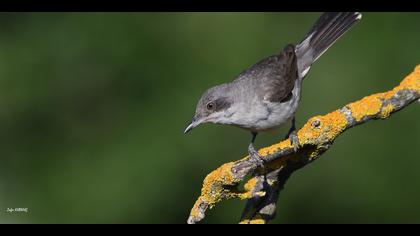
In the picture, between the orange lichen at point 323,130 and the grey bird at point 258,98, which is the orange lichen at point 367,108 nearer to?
the orange lichen at point 323,130

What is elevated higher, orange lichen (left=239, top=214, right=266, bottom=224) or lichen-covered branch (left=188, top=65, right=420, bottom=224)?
lichen-covered branch (left=188, top=65, right=420, bottom=224)

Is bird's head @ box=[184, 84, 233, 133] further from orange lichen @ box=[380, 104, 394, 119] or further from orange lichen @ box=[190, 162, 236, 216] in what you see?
A: orange lichen @ box=[380, 104, 394, 119]

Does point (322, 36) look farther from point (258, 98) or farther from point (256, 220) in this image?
point (256, 220)

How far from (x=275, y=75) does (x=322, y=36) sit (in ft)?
2.97

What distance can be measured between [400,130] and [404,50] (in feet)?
3.21

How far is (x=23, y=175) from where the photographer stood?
7.65 meters

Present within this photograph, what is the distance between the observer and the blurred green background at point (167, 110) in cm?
732

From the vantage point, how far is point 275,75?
6594 millimetres

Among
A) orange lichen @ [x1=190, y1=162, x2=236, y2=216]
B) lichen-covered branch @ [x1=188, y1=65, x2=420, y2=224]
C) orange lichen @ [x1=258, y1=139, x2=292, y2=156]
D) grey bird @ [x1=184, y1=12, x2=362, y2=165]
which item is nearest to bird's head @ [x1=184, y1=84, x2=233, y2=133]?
grey bird @ [x1=184, y1=12, x2=362, y2=165]

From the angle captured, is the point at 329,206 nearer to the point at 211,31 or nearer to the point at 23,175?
the point at 211,31

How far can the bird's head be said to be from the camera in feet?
20.0

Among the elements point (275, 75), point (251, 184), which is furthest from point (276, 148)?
point (275, 75)

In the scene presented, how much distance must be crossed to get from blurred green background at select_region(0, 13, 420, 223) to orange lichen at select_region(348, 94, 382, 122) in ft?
8.51

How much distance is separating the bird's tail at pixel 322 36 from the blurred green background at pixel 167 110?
0.62 m
